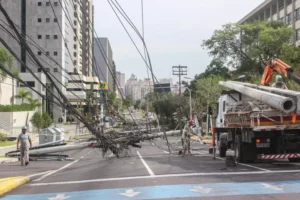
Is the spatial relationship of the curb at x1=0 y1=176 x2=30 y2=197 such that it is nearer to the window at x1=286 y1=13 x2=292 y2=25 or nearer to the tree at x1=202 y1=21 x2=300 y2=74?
the tree at x1=202 y1=21 x2=300 y2=74

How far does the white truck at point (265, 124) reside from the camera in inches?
514

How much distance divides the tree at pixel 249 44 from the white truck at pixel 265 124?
39952 mm

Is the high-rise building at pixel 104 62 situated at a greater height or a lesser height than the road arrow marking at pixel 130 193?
greater

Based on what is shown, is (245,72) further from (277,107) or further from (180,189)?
(180,189)

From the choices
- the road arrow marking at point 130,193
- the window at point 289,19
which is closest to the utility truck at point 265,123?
the road arrow marking at point 130,193

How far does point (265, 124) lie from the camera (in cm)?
1352

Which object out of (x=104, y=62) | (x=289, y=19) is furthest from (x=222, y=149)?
(x=289, y=19)

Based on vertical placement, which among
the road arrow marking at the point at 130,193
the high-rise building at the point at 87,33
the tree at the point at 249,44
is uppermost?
the tree at the point at 249,44

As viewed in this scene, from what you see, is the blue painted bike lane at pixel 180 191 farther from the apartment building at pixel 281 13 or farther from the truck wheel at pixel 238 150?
the apartment building at pixel 281 13

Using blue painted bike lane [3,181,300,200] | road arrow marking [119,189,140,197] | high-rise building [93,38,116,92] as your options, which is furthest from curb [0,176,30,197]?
high-rise building [93,38,116,92]

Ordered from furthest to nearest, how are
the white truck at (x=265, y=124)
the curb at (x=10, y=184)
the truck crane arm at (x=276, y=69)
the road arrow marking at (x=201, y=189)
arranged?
the truck crane arm at (x=276, y=69) → the white truck at (x=265, y=124) → the curb at (x=10, y=184) → the road arrow marking at (x=201, y=189)

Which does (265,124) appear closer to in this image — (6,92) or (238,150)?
(238,150)

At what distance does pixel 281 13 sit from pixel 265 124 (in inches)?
2482

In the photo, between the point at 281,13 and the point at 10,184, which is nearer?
the point at 10,184
